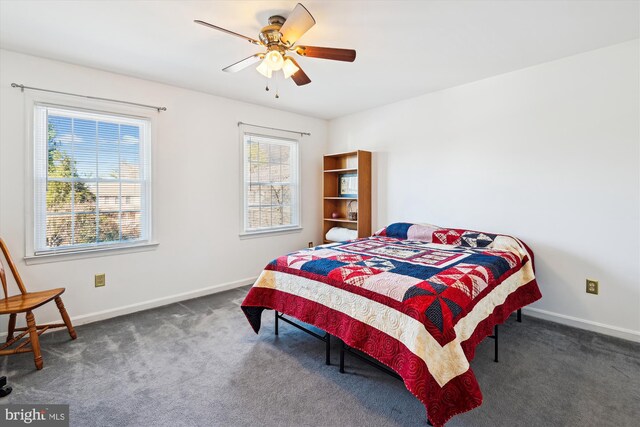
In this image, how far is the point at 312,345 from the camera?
246 cm

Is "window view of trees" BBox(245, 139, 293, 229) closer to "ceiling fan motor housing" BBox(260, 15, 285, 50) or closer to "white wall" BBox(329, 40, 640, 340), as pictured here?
"white wall" BBox(329, 40, 640, 340)

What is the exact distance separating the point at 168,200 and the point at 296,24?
239 cm

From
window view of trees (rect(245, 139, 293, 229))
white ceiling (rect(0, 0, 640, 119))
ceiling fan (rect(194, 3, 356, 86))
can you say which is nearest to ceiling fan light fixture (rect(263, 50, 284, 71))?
ceiling fan (rect(194, 3, 356, 86))

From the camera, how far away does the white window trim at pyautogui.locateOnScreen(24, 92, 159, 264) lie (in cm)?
259

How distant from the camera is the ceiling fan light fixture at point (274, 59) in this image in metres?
2.05

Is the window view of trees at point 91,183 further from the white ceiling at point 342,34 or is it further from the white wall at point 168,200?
the white ceiling at point 342,34

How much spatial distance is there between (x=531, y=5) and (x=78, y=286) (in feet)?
13.8

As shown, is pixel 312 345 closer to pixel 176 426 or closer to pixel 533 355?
pixel 176 426

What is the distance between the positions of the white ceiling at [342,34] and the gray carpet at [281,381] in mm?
2385

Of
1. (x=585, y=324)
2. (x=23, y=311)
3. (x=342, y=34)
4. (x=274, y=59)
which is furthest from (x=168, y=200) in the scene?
(x=585, y=324)

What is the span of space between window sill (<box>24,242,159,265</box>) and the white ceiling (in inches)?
66.9

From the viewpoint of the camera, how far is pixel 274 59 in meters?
2.06

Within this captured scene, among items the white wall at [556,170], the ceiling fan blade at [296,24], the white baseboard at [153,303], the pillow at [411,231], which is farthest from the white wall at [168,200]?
the white wall at [556,170]

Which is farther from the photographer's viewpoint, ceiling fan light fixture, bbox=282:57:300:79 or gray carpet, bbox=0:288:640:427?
ceiling fan light fixture, bbox=282:57:300:79
